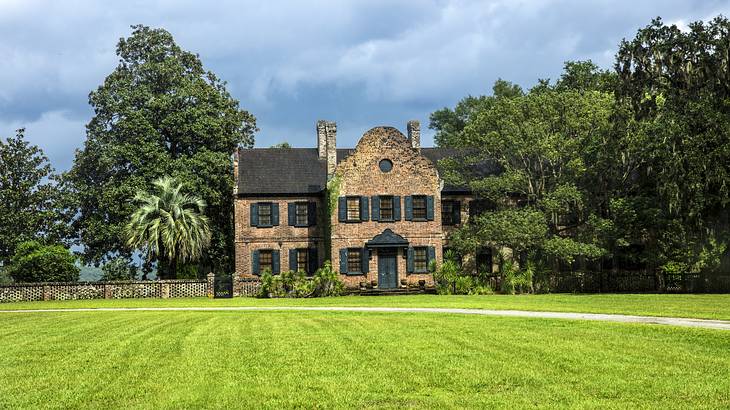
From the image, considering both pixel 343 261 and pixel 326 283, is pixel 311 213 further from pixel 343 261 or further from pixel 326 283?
pixel 326 283

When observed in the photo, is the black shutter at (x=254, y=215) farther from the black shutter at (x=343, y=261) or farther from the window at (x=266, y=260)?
the black shutter at (x=343, y=261)

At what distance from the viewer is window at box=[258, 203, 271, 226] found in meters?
43.3

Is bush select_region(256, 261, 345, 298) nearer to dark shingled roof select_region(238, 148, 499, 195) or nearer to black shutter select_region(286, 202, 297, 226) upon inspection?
black shutter select_region(286, 202, 297, 226)

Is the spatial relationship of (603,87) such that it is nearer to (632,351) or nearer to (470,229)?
(470,229)

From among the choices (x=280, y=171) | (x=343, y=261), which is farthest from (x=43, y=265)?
(x=343, y=261)

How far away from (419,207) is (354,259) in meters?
4.52

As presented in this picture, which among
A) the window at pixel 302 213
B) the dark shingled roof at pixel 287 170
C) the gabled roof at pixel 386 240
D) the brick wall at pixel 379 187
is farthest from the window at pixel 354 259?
the dark shingled roof at pixel 287 170

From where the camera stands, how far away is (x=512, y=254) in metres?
41.8

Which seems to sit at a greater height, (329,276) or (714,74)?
(714,74)

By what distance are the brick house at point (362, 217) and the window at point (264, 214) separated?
57 millimetres

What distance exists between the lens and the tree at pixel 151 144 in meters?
44.5

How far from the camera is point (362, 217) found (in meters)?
41.3

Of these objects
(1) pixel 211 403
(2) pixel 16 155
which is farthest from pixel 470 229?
(1) pixel 211 403

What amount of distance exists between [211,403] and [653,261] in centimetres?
3315
